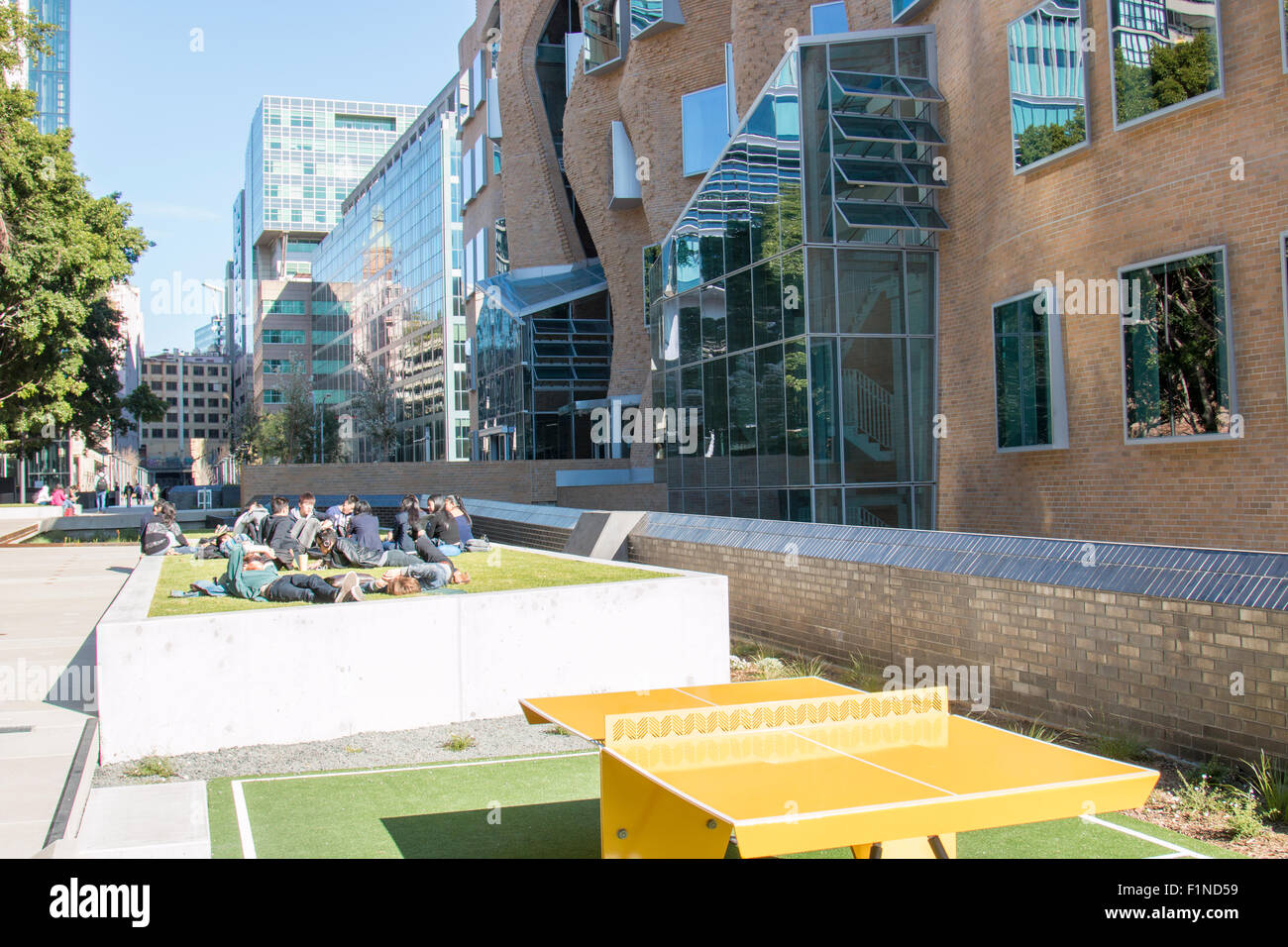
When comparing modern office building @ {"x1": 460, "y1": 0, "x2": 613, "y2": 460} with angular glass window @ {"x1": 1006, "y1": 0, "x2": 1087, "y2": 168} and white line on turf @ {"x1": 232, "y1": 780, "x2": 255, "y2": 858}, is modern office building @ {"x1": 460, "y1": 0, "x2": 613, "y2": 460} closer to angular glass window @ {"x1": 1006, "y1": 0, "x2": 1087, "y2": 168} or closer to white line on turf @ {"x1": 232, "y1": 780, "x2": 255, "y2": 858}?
angular glass window @ {"x1": 1006, "y1": 0, "x2": 1087, "y2": 168}

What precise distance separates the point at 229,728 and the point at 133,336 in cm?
14300

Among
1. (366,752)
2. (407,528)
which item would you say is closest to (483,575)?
(366,752)

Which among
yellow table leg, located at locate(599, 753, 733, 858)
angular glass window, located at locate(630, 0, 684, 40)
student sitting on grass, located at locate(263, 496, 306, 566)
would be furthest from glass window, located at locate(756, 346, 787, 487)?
yellow table leg, located at locate(599, 753, 733, 858)

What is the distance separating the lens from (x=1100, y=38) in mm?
14758

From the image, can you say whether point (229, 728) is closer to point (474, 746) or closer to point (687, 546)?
point (474, 746)

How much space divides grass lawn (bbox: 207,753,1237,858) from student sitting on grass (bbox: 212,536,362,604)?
2.55 meters

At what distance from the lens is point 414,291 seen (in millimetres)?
75938

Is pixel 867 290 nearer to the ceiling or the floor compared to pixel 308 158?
nearer to the floor

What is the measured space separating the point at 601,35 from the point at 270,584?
2942cm

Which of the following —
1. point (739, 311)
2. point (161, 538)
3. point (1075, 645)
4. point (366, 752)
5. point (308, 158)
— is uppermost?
point (308, 158)

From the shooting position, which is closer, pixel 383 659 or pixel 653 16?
pixel 383 659

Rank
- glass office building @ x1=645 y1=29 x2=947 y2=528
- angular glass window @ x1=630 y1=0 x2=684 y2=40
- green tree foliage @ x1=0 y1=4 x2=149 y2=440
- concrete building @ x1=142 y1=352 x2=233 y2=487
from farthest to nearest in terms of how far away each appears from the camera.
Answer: concrete building @ x1=142 y1=352 x2=233 y2=487 < green tree foliage @ x1=0 y1=4 x2=149 y2=440 < angular glass window @ x1=630 y1=0 x2=684 y2=40 < glass office building @ x1=645 y1=29 x2=947 y2=528

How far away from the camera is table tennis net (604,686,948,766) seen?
5.51 meters

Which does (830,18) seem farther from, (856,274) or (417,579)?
(417,579)
